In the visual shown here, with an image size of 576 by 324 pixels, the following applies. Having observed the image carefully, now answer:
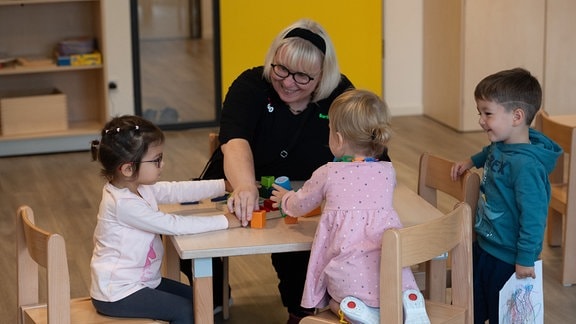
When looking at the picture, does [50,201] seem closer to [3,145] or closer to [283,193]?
[3,145]

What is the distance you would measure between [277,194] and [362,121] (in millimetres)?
379

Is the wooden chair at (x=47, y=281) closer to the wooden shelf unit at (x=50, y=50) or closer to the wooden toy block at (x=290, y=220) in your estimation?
the wooden toy block at (x=290, y=220)

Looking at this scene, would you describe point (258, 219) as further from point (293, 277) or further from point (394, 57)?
point (394, 57)

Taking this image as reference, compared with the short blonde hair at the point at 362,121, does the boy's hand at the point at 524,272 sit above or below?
below

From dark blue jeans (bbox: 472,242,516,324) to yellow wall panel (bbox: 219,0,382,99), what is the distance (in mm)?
3886

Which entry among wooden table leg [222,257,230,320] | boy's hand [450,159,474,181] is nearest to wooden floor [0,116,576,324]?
wooden table leg [222,257,230,320]

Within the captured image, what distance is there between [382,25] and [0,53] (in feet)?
8.57

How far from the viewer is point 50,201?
17.2 ft

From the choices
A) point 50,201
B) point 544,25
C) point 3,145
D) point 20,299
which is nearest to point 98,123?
point 3,145

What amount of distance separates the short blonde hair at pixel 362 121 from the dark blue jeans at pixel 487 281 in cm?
62

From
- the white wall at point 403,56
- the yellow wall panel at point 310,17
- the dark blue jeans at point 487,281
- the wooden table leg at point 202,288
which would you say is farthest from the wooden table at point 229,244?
the white wall at point 403,56

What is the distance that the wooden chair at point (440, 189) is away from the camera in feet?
9.15

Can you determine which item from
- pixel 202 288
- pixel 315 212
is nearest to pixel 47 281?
pixel 202 288

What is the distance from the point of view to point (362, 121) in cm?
260
